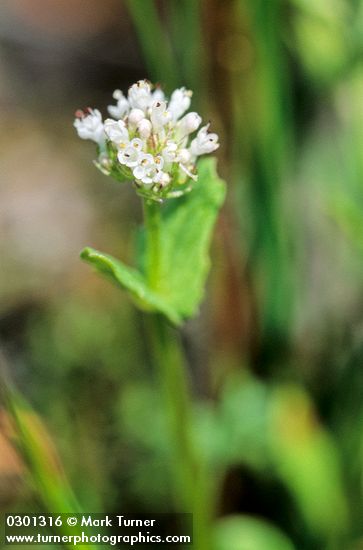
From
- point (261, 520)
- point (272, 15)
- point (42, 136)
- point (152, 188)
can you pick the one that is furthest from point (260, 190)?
point (42, 136)

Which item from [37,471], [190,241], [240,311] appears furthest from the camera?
[240,311]

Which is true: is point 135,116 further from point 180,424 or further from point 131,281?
point 180,424

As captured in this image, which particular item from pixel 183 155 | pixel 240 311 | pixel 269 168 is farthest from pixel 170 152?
pixel 240 311

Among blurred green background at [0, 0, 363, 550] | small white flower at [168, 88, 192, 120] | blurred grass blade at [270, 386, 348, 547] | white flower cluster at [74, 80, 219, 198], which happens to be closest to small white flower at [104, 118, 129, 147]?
white flower cluster at [74, 80, 219, 198]

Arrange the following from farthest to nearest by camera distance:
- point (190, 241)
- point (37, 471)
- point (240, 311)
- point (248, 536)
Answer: point (240, 311) → point (248, 536) → point (190, 241) → point (37, 471)

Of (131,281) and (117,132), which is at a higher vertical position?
(117,132)

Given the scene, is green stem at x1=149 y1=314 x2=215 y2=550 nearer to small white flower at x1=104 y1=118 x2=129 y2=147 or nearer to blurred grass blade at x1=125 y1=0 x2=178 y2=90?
small white flower at x1=104 y1=118 x2=129 y2=147

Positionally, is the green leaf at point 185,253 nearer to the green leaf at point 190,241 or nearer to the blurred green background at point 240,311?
the green leaf at point 190,241
